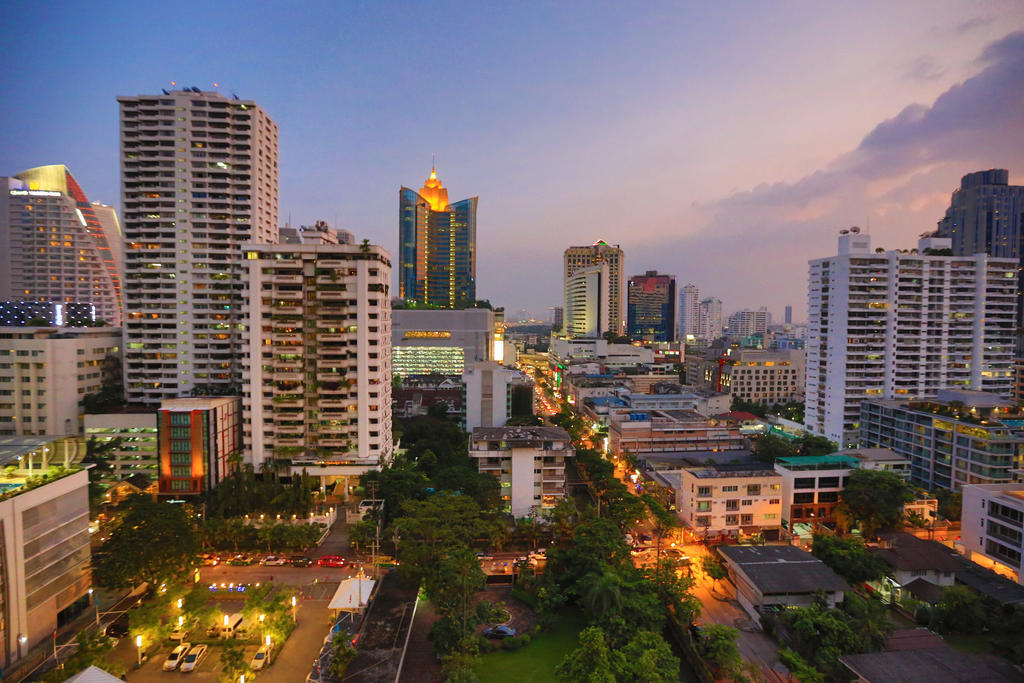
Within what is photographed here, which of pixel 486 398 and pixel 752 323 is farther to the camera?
pixel 752 323

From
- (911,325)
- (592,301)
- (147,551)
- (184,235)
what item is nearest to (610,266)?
(592,301)

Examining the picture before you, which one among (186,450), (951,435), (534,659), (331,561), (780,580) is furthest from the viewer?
(951,435)

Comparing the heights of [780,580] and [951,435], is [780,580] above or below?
below

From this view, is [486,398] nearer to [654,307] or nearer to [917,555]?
[917,555]

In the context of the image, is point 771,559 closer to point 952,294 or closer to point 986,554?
point 986,554

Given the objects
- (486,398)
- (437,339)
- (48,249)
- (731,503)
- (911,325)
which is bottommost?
(731,503)
